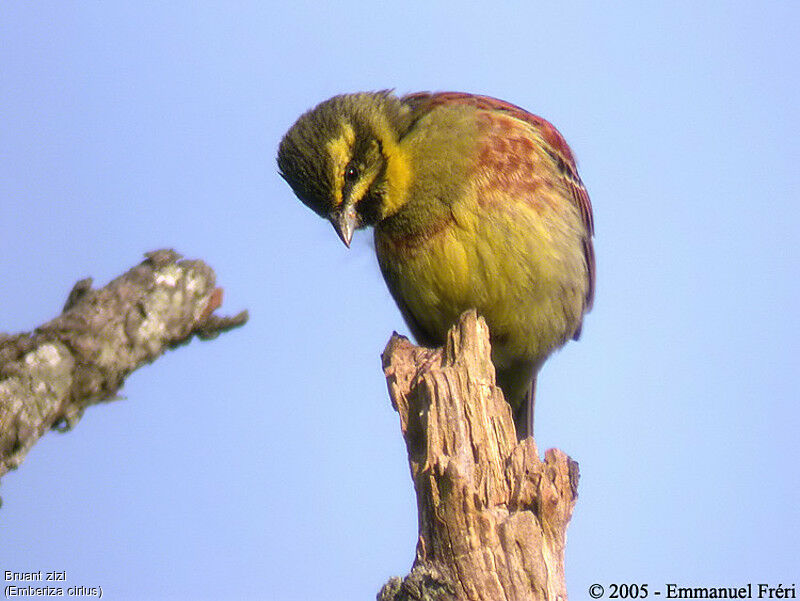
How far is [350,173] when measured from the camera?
6098 millimetres

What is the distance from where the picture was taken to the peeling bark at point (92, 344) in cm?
408

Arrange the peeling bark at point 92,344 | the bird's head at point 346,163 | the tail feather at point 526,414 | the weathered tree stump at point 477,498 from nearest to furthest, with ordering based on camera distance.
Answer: the peeling bark at point 92,344 < the weathered tree stump at point 477,498 < the bird's head at point 346,163 < the tail feather at point 526,414

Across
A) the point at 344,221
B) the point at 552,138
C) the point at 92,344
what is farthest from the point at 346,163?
the point at 92,344

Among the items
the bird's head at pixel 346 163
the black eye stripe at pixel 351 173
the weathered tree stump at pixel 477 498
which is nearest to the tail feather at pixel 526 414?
the bird's head at pixel 346 163

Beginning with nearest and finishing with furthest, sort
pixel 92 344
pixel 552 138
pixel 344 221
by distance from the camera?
pixel 92 344 → pixel 344 221 → pixel 552 138

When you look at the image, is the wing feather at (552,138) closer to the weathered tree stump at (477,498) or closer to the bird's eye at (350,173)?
the bird's eye at (350,173)

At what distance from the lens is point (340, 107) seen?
20.8 ft

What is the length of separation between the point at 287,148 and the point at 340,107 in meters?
0.48

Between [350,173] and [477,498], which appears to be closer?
[477,498]

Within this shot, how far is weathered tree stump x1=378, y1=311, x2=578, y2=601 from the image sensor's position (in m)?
4.36

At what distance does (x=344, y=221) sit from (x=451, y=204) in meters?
0.63

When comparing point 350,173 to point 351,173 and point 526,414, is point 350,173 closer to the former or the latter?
point 351,173

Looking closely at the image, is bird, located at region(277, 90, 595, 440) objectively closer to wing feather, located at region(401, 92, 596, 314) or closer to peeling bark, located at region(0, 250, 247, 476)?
wing feather, located at region(401, 92, 596, 314)

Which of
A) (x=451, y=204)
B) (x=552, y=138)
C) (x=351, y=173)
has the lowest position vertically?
(x=451, y=204)
